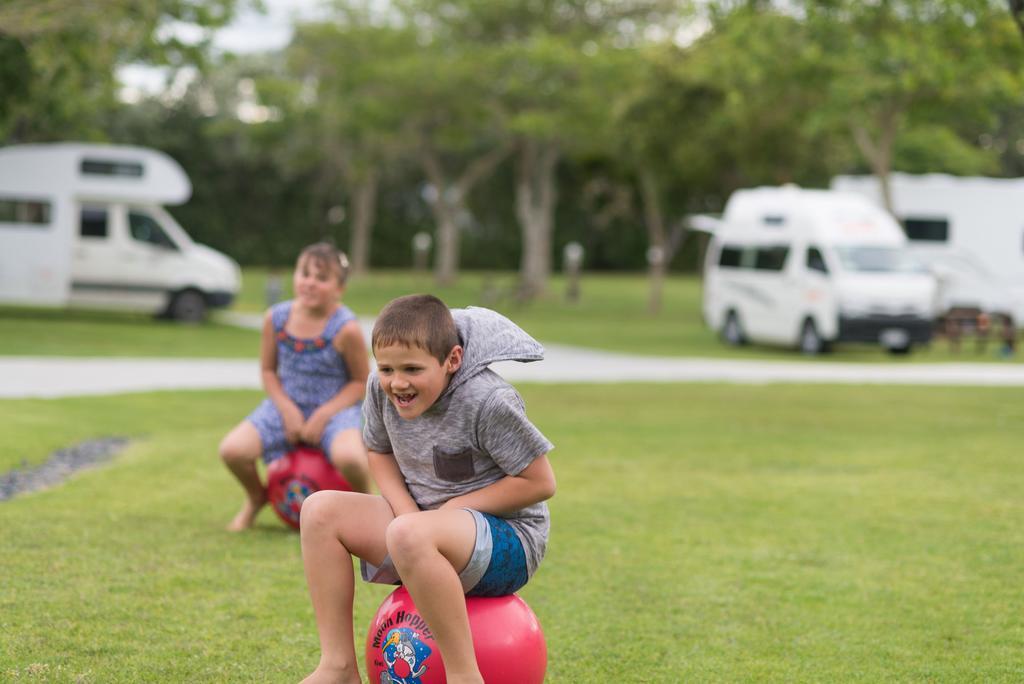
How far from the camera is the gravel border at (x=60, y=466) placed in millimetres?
9320

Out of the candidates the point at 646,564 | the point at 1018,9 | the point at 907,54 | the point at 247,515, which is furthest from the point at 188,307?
the point at 646,564

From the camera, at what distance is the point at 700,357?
2331 centimetres

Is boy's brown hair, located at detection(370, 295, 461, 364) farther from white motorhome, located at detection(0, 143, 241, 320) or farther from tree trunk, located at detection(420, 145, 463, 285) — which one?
tree trunk, located at detection(420, 145, 463, 285)

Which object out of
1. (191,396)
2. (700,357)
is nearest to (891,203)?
(700,357)

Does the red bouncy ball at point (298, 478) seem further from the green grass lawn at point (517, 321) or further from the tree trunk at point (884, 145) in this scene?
the tree trunk at point (884, 145)

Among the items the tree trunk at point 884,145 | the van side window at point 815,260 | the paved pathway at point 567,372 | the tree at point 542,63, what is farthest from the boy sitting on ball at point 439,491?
the tree at point 542,63

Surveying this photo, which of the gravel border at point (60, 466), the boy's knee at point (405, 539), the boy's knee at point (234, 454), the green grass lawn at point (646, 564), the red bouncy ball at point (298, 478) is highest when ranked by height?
the boy's knee at point (405, 539)

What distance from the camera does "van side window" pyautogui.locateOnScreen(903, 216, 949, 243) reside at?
30484mm

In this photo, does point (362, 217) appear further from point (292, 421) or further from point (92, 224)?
point (292, 421)

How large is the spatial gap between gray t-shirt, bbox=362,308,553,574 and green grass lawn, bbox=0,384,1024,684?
103 centimetres

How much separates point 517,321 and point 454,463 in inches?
1020

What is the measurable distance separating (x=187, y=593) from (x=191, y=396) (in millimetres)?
8693

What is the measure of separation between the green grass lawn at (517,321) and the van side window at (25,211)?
1.76 meters

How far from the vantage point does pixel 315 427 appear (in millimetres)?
7418
